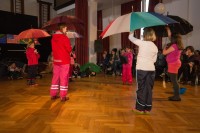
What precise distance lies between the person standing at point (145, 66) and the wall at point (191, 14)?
15.6ft

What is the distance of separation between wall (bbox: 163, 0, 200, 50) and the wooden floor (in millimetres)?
3373

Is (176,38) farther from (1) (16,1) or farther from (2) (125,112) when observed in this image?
(1) (16,1)

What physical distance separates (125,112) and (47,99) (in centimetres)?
166

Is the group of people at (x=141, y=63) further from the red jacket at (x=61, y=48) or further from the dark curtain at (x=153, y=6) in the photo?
the dark curtain at (x=153, y=6)

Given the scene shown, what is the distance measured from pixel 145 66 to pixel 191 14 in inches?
203

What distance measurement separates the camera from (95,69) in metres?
8.24

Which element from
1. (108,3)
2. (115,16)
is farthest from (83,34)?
(115,16)

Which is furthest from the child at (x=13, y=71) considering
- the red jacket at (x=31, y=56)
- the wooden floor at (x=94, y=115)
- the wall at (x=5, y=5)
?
the wall at (x=5, y=5)

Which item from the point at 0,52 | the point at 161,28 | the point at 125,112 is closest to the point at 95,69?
the point at 0,52

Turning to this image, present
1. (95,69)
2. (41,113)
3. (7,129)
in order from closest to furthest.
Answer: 1. (7,129)
2. (41,113)
3. (95,69)

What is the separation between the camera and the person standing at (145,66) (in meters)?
2.96

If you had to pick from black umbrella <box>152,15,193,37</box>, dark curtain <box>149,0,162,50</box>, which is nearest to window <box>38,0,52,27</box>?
dark curtain <box>149,0,162,50</box>

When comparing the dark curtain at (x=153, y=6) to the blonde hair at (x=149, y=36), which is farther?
the dark curtain at (x=153, y=6)

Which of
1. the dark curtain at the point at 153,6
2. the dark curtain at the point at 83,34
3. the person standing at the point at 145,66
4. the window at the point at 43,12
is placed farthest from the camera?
the window at the point at 43,12
